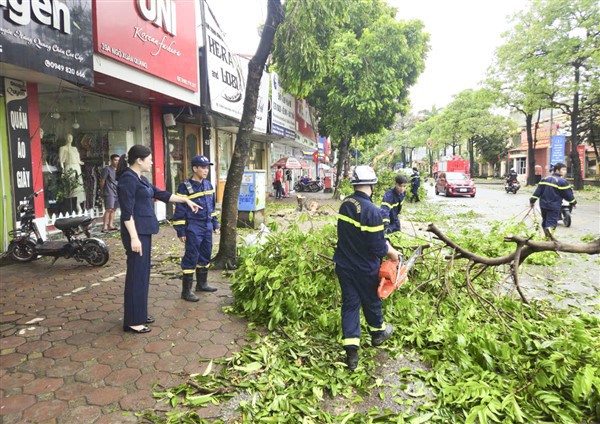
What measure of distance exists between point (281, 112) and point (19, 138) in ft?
41.4

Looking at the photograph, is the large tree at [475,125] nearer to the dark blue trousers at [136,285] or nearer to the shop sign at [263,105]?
the shop sign at [263,105]

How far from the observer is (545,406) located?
279 centimetres

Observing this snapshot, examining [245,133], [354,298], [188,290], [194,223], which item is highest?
[245,133]

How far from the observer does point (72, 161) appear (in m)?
9.19

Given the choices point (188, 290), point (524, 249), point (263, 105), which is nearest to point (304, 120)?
point (263, 105)

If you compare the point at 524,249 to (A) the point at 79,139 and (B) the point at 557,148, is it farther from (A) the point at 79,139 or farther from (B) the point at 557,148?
(B) the point at 557,148

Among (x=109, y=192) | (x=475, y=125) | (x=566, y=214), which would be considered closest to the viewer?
(x=109, y=192)

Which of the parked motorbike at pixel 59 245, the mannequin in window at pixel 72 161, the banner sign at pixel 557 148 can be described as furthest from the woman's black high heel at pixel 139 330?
the banner sign at pixel 557 148

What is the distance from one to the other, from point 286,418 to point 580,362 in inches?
87.4

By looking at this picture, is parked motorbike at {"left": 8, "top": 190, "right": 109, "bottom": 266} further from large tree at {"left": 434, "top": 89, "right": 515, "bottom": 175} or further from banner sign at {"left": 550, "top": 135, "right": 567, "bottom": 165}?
large tree at {"left": 434, "top": 89, "right": 515, "bottom": 175}

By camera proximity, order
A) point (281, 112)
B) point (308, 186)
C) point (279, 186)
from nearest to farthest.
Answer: point (281, 112), point (279, 186), point (308, 186)

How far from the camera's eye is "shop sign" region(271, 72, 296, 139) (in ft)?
56.4

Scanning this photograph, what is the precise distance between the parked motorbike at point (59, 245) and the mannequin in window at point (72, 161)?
2588mm

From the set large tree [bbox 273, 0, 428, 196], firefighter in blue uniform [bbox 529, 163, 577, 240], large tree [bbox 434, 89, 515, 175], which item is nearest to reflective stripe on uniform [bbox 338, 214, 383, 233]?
firefighter in blue uniform [bbox 529, 163, 577, 240]
